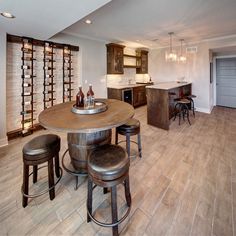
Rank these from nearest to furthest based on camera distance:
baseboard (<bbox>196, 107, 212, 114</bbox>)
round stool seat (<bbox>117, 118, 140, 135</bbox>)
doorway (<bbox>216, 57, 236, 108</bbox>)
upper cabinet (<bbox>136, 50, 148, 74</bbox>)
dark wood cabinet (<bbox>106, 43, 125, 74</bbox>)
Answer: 1. round stool seat (<bbox>117, 118, 140, 135</bbox>)
2. dark wood cabinet (<bbox>106, 43, 125, 74</bbox>)
3. baseboard (<bbox>196, 107, 212, 114</bbox>)
4. doorway (<bbox>216, 57, 236, 108</bbox>)
5. upper cabinet (<bbox>136, 50, 148, 74</bbox>)

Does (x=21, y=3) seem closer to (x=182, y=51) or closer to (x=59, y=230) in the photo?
(x=59, y=230)

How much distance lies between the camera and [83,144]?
1.85 metres

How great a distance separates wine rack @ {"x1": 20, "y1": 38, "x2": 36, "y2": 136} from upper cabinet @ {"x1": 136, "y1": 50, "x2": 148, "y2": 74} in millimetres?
4517

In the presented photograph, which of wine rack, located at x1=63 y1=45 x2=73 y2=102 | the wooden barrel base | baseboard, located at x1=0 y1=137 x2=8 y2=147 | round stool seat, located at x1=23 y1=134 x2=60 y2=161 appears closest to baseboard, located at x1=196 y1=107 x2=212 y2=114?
wine rack, located at x1=63 y1=45 x2=73 y2=102

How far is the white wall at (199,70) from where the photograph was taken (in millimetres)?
5148

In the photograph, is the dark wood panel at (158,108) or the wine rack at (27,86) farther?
the dark wood panel at (158,108)

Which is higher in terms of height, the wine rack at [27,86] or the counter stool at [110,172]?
the wine rack at [27,86]

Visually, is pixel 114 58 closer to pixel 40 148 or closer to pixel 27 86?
pixel 27 86

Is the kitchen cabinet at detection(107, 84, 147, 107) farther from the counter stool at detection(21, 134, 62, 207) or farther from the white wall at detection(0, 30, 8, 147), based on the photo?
the counter stool at detection(21, 134, 62, 207)

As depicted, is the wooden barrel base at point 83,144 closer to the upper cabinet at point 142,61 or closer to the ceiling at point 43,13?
the ceiling at point 43,13

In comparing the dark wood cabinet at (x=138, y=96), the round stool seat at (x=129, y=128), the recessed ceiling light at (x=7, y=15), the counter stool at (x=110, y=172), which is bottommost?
the counter stool at (x=110, y=172)

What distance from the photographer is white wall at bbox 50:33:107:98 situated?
4461 mm

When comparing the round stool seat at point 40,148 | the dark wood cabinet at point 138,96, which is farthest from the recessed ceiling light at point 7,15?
the dark wood cabinet at point 138,96

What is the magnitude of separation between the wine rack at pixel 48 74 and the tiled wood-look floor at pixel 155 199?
1640mm
